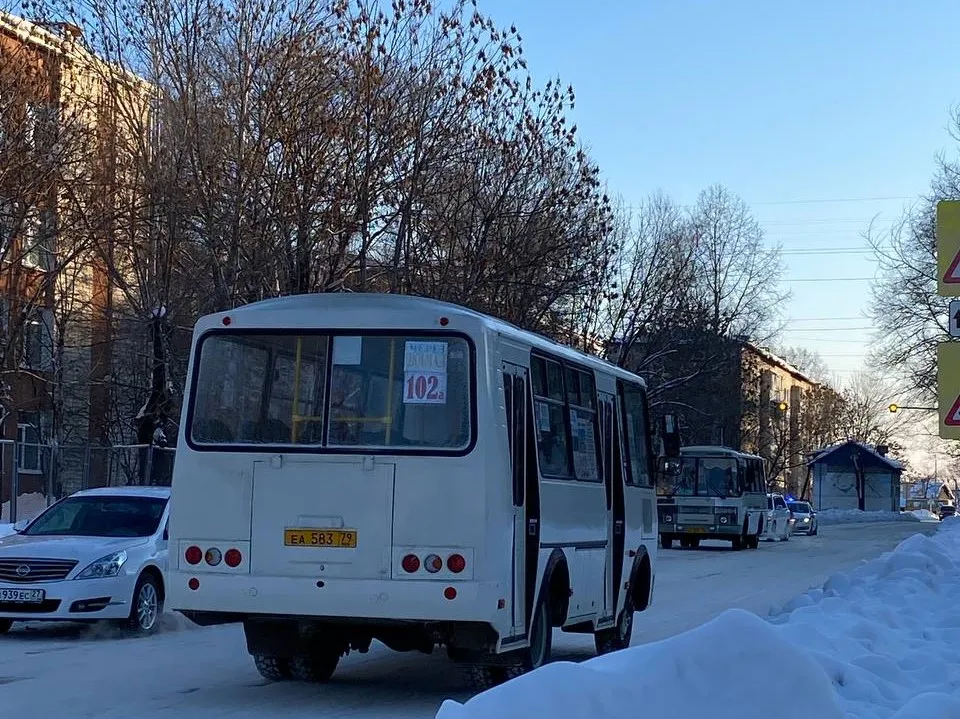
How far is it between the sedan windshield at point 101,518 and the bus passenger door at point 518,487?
6628 millimetres

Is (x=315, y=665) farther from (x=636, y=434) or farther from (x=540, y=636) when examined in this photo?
(x=636, y=434)

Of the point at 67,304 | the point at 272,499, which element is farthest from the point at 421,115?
the point at 272,499

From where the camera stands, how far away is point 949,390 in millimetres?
12273

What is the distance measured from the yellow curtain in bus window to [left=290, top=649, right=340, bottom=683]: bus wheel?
2415 millimetres

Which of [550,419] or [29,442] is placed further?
[29,442]

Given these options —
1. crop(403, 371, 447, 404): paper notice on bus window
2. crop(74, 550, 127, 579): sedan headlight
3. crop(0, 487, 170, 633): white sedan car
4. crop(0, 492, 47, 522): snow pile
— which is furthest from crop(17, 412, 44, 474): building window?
crop(403, 371, 447, 404): paper notice on bus window

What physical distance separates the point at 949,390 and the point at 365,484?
5104mm

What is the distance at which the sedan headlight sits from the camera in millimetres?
15023

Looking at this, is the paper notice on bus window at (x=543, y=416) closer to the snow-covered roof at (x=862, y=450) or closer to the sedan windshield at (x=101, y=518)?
the sedan windshield at (x=101, y=518)

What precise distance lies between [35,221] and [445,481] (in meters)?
20.5

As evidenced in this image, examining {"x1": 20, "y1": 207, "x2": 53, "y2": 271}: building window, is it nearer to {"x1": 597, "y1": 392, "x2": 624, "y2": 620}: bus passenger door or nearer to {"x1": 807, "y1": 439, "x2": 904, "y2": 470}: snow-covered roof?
{"x1": 597, "y1": 392, "x2": 624, "y2": 620}: bus passenger door

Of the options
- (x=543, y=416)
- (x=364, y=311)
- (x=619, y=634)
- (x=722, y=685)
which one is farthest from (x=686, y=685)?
(x=619, y=634)

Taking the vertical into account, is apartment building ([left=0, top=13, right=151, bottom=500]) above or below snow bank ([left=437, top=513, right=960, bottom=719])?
above

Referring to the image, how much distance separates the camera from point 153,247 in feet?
95.6
